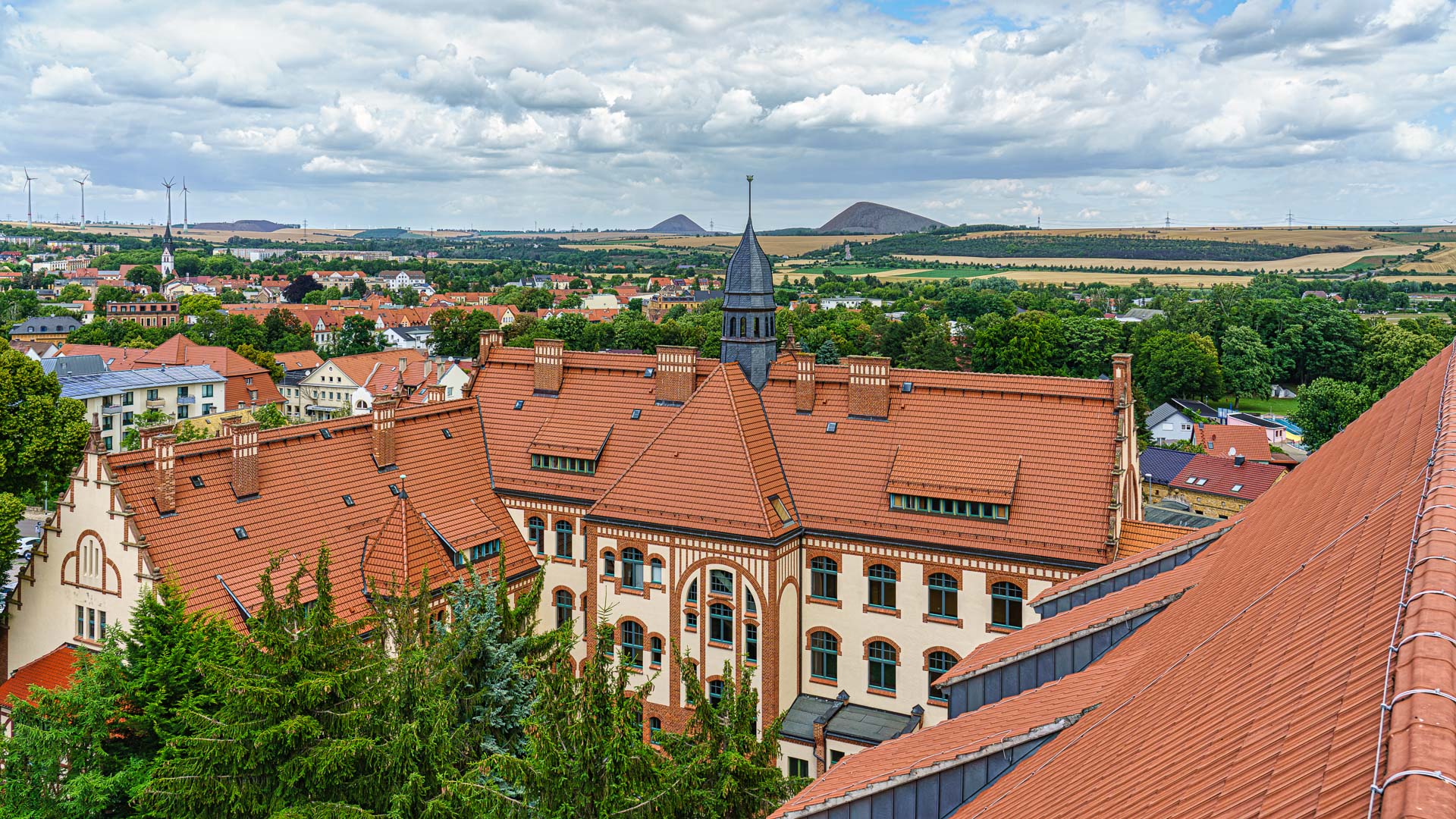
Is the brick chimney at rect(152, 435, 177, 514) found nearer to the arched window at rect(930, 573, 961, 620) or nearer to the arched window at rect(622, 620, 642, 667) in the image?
the arched window at rect(622, 620, 642, 667)

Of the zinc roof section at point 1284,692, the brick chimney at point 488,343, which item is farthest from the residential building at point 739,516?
the zinc roof section at point 1284,692

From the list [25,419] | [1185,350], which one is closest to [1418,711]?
[25,419]

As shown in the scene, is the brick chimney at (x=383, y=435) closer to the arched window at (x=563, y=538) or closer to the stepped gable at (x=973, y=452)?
the arched window at (x=563, y=538)

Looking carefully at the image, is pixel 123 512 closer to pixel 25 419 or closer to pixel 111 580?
pixel 111 580

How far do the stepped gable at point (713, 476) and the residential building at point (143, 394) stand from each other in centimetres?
6853

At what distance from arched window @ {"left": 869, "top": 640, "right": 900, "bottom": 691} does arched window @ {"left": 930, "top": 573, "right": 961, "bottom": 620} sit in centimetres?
207

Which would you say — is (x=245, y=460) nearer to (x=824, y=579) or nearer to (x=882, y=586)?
(x=824, y=579)

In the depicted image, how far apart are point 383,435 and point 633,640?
40.7ft

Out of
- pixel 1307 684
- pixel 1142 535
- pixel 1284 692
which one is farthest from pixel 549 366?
pixel 1307 684

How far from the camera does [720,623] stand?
3534 cm

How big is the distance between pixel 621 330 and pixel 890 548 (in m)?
123

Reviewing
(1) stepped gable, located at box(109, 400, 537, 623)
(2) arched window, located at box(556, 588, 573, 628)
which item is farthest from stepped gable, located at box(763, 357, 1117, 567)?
(1) stepped gable, located at box(109, 400, 537, 623)

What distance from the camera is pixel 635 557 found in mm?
36750

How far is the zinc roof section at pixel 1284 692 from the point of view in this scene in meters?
5.44
